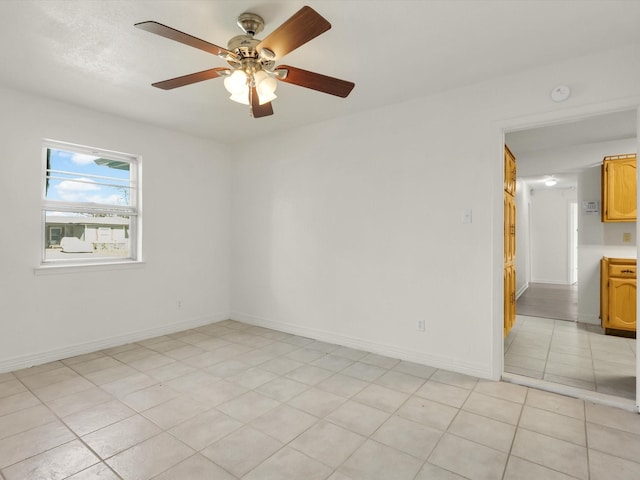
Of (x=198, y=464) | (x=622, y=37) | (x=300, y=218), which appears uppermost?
(x=622, y=37)

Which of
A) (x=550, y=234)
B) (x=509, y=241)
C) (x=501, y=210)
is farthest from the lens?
(x=550, y=234)

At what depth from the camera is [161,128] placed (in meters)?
4.21

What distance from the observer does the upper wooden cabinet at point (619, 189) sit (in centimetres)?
423

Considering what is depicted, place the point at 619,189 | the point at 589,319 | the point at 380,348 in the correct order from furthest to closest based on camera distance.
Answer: the point at 589,319, the point at 619,189, the point at 380,348

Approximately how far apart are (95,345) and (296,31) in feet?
12.3

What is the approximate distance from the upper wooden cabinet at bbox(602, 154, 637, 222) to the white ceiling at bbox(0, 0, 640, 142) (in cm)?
258

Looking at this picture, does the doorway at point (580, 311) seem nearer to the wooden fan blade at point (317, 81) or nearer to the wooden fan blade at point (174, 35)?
the wooden fan blade at point (317, 81)

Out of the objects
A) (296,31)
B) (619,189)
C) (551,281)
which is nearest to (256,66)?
(296,31)

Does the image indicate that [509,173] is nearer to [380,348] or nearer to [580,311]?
[380,348]

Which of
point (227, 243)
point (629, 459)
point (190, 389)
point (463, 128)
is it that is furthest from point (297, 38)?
point (227, 243)

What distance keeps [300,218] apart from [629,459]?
3394 millimetres

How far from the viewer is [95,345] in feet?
12.1

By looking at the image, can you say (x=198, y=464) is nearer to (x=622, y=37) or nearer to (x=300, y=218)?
(x=300, y=218)

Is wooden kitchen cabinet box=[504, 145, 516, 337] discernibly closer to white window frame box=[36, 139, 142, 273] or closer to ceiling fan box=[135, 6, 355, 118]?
ceiling fan box=[135, 6, 355, 118]
